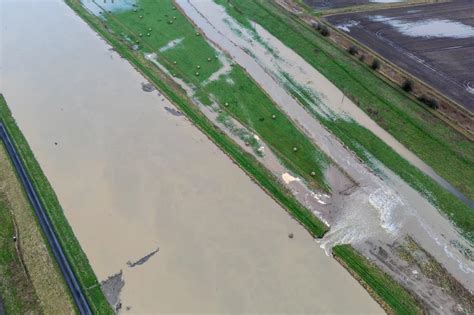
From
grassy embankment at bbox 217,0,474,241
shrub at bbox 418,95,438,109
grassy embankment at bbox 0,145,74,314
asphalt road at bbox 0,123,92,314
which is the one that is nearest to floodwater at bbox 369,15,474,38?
grassy embankment at bbox 217,0,474,241

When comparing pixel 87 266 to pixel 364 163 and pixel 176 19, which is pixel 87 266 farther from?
pixel 176 19

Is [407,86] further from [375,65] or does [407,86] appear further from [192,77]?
[192,77]

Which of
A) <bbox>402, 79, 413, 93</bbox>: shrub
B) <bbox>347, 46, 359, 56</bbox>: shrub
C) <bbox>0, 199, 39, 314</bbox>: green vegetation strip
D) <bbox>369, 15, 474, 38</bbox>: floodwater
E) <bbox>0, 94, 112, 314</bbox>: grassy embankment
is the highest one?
<bbox>369, 15, 474, 38</bbox>: floodwater

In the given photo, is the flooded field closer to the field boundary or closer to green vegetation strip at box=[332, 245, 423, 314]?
the field boundary

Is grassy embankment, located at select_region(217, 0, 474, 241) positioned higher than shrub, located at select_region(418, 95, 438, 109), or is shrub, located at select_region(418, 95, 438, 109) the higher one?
shrub, located at select_region(418, 95, 438, 109)

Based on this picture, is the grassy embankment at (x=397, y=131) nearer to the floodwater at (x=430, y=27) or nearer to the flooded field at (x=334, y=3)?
the flooded field at (x=334, y=3)

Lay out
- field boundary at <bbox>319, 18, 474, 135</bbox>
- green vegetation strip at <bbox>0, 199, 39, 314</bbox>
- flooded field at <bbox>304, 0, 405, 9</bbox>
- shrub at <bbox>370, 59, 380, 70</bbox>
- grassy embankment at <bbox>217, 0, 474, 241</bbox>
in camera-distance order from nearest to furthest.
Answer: green vegetation strip at <bbox>0, 199, 39, 314</bbox> → grassy embankment at <bbox>217, 0, 474, 241</bbox> → field boundary at <bbox>319, 18, 474, 135</bbox> → shrub at <bbox>370, 59, 380, 70</bbox> → flooded field at <bbox>304, 0, 405, 9</bbox>

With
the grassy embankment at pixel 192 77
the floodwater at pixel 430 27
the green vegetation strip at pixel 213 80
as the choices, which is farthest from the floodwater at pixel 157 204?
the floodwater at pixel 430 27
